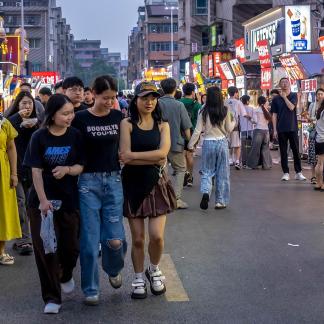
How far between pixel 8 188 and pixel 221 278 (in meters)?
2.26

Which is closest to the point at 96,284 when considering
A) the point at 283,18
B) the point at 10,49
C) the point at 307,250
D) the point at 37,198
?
the point at 37,198

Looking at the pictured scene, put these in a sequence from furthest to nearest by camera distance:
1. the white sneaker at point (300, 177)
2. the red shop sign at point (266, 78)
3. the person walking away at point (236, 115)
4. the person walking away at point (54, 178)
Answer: the red shop sign at point (266, 78), the person walking away at point (236, 115), the white sneaker at point (300, 177), the person walking away at point (54, 178)

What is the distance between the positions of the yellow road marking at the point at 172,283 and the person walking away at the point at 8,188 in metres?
1.47

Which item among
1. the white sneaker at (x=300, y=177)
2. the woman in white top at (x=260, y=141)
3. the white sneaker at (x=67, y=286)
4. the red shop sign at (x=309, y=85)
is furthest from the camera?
the red shop sign at (x=309, y=85)

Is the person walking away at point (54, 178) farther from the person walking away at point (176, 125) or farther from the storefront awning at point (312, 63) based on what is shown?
the storefront awning at point (312, 63)

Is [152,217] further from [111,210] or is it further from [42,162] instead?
[42,162]

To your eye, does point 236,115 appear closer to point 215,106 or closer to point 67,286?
point 215,106

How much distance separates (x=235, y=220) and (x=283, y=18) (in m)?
26.1

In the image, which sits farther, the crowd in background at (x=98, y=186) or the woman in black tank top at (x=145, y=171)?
the woman in black tank top at (x=145, y=171)

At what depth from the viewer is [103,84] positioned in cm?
579

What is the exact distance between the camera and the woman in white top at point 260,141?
1716 centimetres

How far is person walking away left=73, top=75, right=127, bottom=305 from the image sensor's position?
5738mm

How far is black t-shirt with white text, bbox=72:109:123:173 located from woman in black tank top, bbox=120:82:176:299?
0.08 m

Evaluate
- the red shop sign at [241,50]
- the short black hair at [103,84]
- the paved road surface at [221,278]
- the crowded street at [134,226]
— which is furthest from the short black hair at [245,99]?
the red shop sign at [241,50]
